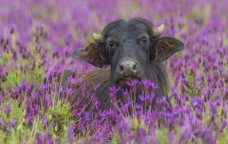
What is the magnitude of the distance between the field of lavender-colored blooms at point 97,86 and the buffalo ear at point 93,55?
0.18m

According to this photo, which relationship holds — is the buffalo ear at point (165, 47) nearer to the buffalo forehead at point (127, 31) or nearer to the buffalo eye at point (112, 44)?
the buffalo forehead at point (127, 31)

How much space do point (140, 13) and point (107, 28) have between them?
7.11 meters

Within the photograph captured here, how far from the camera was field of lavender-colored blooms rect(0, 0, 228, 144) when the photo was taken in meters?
5.04

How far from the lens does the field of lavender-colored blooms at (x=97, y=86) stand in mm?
5039

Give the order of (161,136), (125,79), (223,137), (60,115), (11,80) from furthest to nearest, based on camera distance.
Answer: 1. (11,80)
2. (125,79)
3. (60,115)
4. (223,137)
5. (161,136)

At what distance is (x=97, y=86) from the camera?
6.88 m

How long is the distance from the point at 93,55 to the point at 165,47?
0.86 metres

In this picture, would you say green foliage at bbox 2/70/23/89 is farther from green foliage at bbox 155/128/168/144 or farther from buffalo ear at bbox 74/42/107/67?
Answer: green foliage at bbox 155/128/168/144

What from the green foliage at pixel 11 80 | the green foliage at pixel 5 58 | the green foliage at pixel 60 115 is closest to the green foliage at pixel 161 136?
the green foliage at pixel 60 115

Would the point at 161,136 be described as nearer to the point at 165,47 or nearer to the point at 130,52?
the point at 130,52

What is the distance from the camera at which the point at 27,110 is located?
18.6 ft

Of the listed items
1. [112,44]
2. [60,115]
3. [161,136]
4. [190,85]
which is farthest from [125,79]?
[161,136]

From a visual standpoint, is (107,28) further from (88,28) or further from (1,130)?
(88,28)

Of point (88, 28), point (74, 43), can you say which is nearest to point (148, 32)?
point (74, 43)
